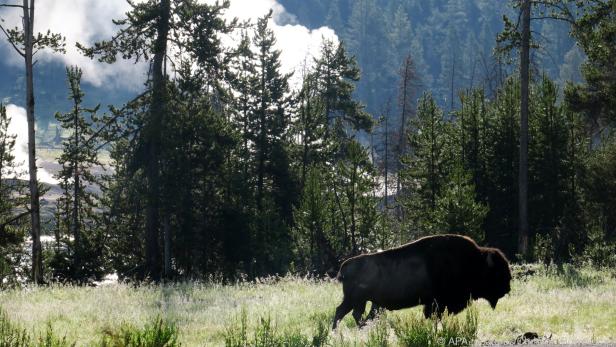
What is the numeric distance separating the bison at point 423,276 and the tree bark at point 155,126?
62.0 feet

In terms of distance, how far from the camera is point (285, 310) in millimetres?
12789

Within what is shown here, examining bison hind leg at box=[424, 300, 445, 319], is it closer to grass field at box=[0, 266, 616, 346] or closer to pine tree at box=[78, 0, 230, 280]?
grass field at box=[0, 266, 616, 346]

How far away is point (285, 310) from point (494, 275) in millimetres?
4309

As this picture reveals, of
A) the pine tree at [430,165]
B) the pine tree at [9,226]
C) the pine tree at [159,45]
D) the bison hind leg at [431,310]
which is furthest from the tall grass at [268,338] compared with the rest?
the pine tree at [430,165]

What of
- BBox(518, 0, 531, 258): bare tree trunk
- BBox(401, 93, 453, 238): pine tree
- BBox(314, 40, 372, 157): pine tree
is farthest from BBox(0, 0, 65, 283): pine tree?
BBox(314, 40, 372, 157): pine tree

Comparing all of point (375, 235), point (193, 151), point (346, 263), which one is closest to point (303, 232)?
point (375, 235)

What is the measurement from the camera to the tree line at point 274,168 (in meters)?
27.5

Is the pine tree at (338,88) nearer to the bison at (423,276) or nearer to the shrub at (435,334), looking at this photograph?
the bison at (423,276)

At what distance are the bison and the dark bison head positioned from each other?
2 cm

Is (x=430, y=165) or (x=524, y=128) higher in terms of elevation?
(x=524, y=128)

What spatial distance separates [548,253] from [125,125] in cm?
2052

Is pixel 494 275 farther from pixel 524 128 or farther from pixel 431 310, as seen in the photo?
pixel 524 128

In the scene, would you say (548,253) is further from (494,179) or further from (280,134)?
(280,134)

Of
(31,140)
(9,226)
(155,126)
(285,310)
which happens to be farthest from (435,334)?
(9,226)
